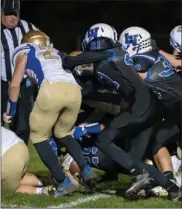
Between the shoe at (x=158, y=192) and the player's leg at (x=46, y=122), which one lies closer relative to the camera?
the player's leg at (x=46, y=122)

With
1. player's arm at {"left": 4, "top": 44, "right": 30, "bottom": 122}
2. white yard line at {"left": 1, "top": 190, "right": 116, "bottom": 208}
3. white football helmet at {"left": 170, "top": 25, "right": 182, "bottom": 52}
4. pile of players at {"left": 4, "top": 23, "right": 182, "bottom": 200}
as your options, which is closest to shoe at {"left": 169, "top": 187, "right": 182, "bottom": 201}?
pile of players at {"left": 4, "top": 23, "right": 182, "bottom": 200}

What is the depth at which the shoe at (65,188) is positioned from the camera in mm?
5176

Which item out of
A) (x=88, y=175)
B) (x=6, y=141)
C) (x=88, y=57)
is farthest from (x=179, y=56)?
(x=6, y=141)

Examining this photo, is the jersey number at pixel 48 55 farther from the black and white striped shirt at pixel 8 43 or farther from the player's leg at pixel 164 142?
the black and white striped shirt at pixel 8 43

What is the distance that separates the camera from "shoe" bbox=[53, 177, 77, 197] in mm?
5176

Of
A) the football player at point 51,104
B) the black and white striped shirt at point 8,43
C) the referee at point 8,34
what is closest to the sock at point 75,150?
the football player at point 51,104

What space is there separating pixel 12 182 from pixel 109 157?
0.73 meters

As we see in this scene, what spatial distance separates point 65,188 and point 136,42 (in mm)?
1264

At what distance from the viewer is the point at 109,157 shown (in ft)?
17.1

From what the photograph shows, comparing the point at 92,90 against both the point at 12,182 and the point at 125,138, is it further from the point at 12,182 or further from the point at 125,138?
the point at 12,182

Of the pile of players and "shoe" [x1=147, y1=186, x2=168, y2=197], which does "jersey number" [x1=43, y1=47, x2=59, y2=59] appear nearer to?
the pile of players

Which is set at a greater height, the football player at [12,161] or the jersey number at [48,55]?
the jersey number at [48,55]

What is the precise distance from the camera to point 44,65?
5.25 metres

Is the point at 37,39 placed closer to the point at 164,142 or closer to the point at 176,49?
the point at 164,142
